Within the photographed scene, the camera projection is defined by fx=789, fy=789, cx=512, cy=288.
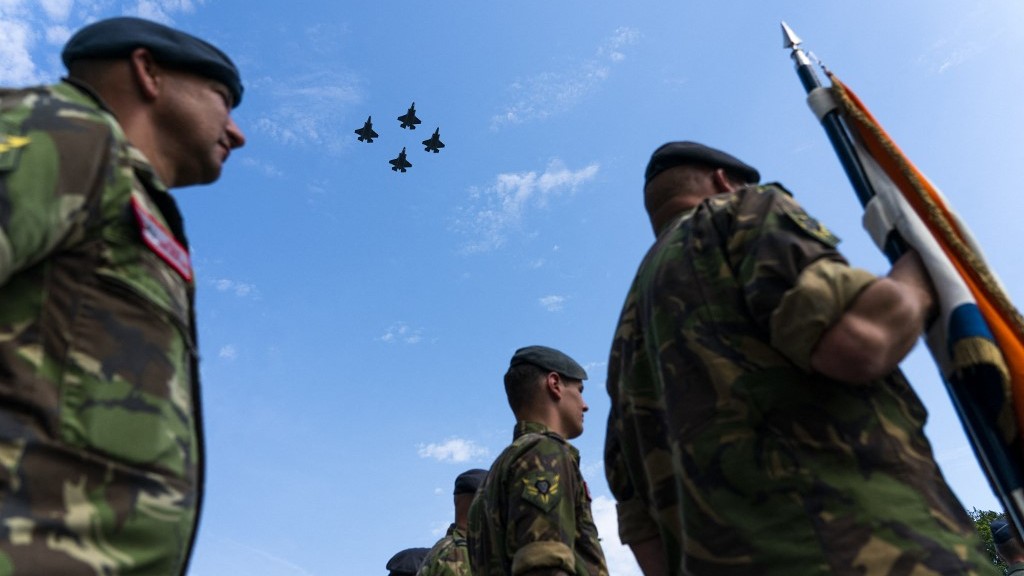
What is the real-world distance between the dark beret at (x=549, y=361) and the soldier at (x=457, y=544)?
1.41 metres

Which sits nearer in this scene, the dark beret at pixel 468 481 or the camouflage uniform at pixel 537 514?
the camouflage uniform at pixel 537 514

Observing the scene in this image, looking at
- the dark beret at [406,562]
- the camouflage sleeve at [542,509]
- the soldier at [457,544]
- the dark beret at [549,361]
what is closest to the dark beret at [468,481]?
the soldier at [457,544]

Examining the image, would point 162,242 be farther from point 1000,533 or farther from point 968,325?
point 1000,533

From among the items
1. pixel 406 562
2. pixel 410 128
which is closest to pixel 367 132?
pixel 410 128

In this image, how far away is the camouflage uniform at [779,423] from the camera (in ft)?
5.90

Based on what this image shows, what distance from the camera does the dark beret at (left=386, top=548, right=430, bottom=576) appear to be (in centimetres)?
855

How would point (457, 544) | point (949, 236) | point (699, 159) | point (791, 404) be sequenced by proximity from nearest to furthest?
point (791, 404) < point (949, 236) < point (699, 159) < point (457, 544)

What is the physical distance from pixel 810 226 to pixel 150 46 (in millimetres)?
1833

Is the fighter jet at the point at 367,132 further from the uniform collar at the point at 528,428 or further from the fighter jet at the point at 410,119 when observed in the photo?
the uniform collar at the point at 528,428

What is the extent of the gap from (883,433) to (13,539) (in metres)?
1.84

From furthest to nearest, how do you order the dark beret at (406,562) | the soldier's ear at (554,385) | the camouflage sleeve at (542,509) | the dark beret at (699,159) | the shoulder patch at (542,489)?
the dark beret at (406,562) < the soldier's ear at (554,385) < the shoulder patch at (542,489) < the camouflage sleeve at (542,509) < the dark beret at (699,159)

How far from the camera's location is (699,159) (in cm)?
289

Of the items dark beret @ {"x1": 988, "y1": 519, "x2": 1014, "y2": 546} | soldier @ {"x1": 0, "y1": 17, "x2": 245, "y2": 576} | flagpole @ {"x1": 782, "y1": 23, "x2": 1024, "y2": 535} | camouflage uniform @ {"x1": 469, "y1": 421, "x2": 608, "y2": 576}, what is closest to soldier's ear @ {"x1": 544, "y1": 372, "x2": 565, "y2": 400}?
camouflage uniform @ {"x1": 469, "y1": 421, "x2": 608, "y2": 576}

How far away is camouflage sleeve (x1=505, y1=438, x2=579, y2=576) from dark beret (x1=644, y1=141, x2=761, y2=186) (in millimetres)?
1977
